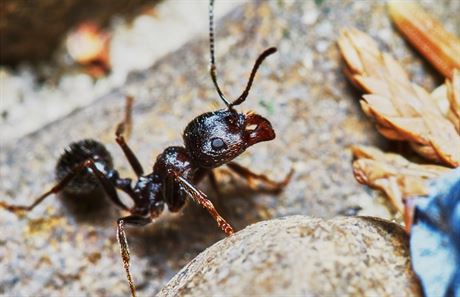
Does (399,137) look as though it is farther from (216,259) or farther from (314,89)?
(216,259)

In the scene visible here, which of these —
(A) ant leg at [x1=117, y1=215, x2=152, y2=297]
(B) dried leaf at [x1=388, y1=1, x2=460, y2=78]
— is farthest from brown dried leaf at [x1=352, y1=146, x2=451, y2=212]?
(A) ant leg at [x1=117, y1=215, x2=152, y2=297]

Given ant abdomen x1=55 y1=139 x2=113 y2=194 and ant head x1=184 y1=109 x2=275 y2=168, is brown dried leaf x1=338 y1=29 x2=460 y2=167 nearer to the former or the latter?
ant head x1=184 y1=109 x2=275 y2=168

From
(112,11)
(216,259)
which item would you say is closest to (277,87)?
(216,259)

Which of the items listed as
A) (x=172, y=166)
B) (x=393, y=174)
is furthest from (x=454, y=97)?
(x=172, y=166)

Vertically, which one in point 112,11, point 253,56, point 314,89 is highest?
point 112,11

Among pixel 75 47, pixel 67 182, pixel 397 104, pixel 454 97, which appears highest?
pixel 75 47

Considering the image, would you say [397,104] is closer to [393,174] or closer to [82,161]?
[393,174]
